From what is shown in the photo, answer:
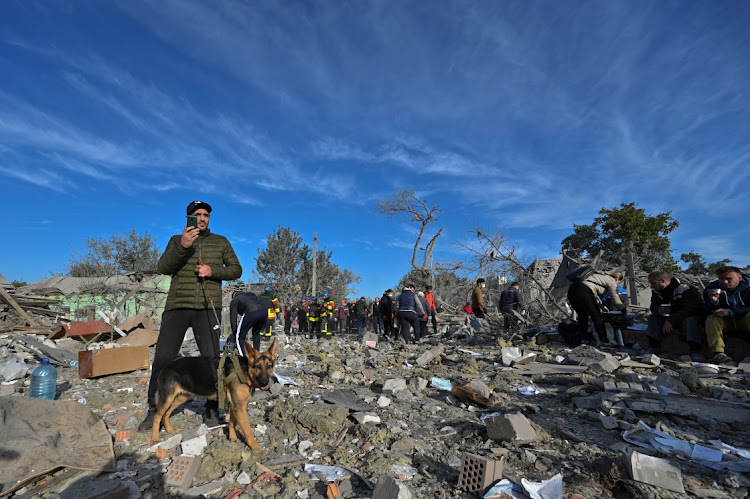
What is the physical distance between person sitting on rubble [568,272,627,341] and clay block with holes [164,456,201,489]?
6700 mm

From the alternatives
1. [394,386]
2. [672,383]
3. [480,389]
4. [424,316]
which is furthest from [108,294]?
[672,383]

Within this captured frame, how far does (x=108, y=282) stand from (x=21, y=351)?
1385 centimetres

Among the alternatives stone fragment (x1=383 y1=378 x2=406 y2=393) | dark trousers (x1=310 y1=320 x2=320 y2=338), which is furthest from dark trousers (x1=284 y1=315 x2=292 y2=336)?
stone fragment (x1=383 y1=378 x2=406 y2=393)

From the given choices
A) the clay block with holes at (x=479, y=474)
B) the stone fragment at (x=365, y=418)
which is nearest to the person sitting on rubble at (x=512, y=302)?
the stone fragment at (x=365, y=418)

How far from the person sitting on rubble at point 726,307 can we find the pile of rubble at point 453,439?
0.52m

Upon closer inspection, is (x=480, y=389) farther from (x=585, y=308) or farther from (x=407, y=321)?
(x=407, y=321)

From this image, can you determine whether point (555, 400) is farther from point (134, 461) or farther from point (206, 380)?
point (134, 461)

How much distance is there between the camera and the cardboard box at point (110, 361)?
5461mm

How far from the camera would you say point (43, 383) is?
13.9 feet

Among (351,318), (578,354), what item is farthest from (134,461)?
(351,318)

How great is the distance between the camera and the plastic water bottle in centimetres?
421

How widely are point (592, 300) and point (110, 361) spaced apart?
8097mm

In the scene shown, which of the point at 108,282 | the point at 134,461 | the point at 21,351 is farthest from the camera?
the point at 108,282

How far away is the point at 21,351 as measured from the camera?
24.3ft
